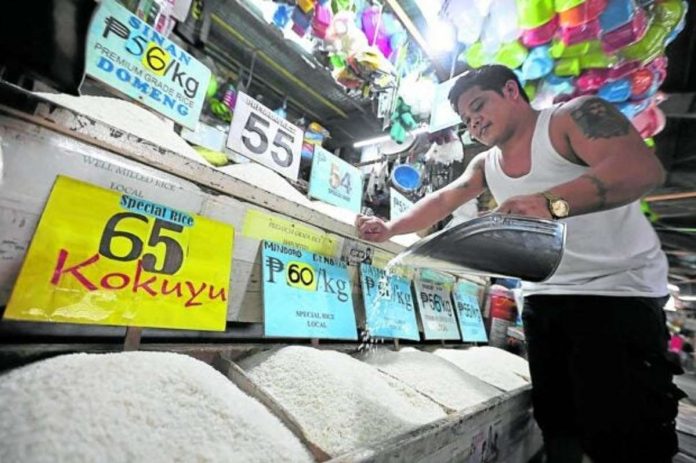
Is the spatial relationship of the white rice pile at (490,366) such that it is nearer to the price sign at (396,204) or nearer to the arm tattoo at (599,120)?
the price sign at (396,204)

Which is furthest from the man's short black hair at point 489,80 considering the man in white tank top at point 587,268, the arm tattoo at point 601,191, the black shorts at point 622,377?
the black shorts at point 622,377

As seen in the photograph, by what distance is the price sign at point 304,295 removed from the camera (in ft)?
3.45

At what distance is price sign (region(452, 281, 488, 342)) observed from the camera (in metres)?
2.02

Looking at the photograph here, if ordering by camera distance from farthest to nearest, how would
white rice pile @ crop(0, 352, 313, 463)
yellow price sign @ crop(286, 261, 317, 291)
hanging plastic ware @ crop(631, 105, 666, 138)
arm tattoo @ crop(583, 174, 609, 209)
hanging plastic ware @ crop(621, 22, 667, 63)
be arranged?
hanging plastic ware @ crop(631, 105, 666, 138) → hanging plastic ware @ crop(621, 22, 667, 63) → yellow price sign @ crop(286, 261, 317, 291) → arm tattoo @ crop(583, 174, 609, 209) → white rice pile @ crop(0, 352, 313, 463)

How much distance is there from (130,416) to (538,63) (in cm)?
299

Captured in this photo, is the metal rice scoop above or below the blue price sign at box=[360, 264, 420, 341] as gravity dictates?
above

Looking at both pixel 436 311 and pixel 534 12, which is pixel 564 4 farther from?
pixel 436 311

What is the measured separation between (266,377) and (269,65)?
4.84m

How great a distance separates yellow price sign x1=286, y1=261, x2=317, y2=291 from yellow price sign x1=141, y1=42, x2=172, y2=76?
825mm

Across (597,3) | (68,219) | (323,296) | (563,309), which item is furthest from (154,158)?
(597,3)

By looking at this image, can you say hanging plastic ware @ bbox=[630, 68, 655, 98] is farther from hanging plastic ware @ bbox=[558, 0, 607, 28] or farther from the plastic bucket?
the plastic bucket

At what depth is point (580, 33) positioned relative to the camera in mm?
2072

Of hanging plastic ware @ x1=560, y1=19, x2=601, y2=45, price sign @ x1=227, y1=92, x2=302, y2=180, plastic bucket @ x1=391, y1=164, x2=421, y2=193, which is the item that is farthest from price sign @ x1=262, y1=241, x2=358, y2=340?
hanging plastic ware @ x1=560, y1=19, x2=601, y2=45

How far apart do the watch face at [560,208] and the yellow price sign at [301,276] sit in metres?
0.82
